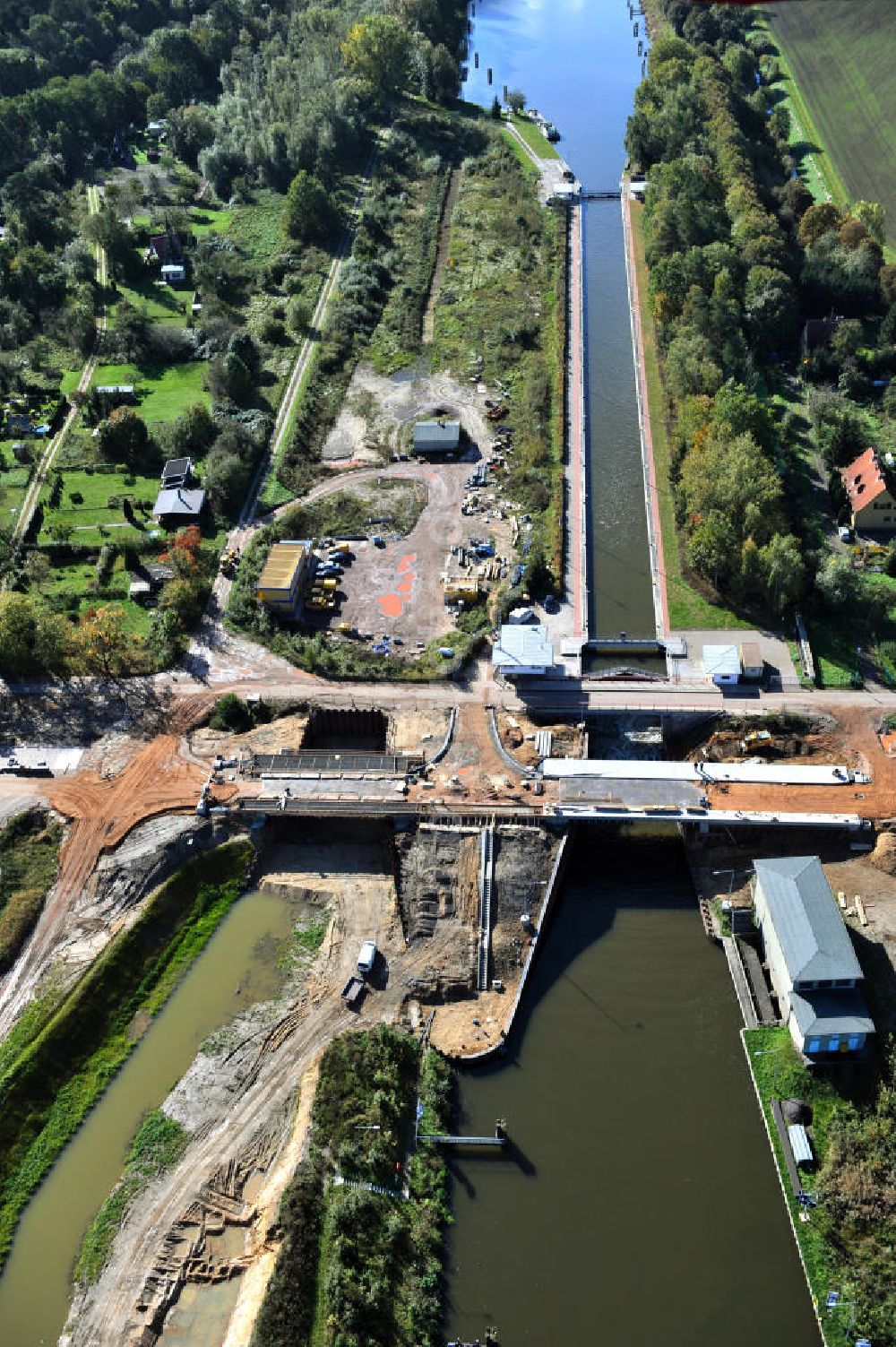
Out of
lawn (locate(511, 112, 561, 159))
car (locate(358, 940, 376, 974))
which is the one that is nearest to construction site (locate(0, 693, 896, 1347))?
car (locate(358, 940, 376, 974))

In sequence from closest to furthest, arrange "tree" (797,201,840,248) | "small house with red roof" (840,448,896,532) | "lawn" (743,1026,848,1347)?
1. "lawn" (743,1026,848,1347)
2. "small house with red roof" (840,448,896,532)
3. "tree" (797,201,840,248)

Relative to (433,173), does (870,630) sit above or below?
below

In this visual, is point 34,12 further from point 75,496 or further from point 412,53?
point 75,496

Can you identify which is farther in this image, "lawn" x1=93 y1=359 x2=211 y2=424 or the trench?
"lawn" x1=93 y1=359 x2=211 y2=424

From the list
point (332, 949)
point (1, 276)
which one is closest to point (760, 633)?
point (332, 949)

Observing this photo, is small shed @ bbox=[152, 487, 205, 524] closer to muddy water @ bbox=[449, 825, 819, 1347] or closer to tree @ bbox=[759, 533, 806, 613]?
tree @ bbox=[759, 533, 806, 613]

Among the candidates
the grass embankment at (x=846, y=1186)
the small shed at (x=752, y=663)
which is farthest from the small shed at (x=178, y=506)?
the grass embankment at (x=846, y=1186)
